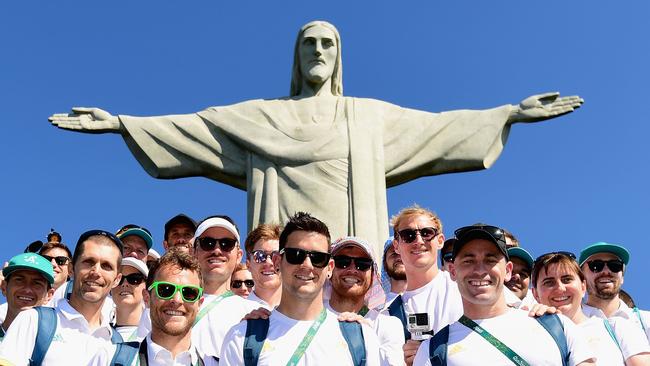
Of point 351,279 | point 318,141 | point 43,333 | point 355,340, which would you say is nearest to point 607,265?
point 351,279

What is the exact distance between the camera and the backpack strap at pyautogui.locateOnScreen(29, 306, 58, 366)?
16.5 ft

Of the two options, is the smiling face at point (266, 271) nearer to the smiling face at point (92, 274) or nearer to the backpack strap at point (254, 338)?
the smiling face at point (92, 274)

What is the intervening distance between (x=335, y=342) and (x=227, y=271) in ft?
6.36

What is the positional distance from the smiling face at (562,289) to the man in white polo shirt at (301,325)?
1822mm

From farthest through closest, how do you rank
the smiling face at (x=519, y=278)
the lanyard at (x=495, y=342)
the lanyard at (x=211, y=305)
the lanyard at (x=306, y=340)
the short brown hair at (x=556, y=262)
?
the smiling face at (x=519, y=278), the short brown hair at (x=556, y=262), the lanyard at (x=211, y=305), the lanyard at (x=306, y=340), the lanyard at (x=495, y=342)

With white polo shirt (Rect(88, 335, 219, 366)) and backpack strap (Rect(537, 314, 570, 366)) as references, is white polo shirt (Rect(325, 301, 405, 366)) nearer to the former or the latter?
backpack strap (Rect(537, 314, 570, 366))

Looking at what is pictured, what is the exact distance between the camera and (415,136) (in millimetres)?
12781

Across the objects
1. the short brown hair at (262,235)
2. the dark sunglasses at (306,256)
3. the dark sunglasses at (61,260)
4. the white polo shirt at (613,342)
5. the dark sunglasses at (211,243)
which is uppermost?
the dark sunglasses at (61,260)

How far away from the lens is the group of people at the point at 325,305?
4.65 meters

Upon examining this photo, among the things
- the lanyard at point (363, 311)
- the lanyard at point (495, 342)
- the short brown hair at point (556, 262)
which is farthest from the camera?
the short brown hair at point (556, 262)

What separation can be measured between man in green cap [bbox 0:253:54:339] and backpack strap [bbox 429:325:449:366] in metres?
3.11

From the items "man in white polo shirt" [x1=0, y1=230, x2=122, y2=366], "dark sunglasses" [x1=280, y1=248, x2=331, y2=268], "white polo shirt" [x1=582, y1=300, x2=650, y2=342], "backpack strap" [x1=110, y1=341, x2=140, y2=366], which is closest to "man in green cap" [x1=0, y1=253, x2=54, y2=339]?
"man in white polo shirt" [x1=0, y1=230, x2=122, y2=366]

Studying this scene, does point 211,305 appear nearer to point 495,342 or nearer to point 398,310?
point 398,310

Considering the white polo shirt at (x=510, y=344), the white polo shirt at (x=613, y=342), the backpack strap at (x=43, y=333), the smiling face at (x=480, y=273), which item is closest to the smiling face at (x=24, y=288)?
the backpack strap at (x=43, y=333)
